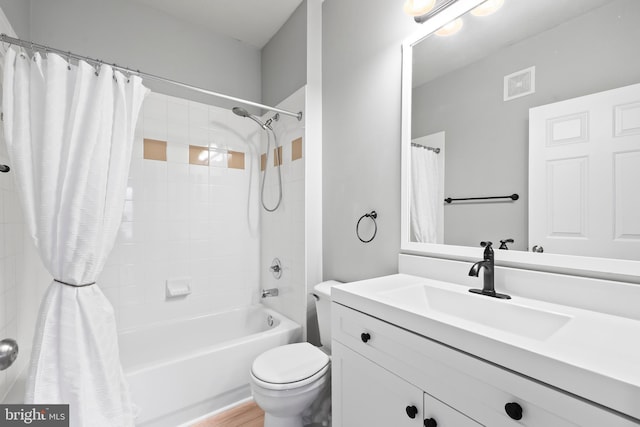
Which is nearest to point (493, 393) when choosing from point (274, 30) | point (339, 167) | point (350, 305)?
point (350, 305)

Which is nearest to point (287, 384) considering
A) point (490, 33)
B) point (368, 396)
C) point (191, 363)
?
point (368, 396)

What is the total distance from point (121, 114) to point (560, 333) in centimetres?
180

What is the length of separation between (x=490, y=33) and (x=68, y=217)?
1.87 m

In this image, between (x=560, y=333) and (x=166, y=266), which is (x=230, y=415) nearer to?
(x=166, y=266)

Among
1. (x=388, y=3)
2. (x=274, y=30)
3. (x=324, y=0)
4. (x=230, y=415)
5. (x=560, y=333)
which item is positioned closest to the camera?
(x=560, y=333)

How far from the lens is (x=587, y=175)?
33.1 inches

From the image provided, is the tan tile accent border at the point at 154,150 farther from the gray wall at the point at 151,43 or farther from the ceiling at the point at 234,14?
the ceiling at the point at 234,14

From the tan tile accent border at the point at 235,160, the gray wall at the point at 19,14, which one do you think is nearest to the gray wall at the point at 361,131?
the tan tile accent border at the point at 235,160

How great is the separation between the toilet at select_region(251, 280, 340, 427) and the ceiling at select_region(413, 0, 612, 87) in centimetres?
150

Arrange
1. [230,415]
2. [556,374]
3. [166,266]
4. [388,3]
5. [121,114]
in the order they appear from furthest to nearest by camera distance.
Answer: [166,266] < [230,415] < [388,3] < [121,114] < [556,374]

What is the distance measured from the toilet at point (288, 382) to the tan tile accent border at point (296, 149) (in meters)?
1.26

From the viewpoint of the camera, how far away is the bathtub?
1387 millimetres

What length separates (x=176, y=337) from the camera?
6.61 ft

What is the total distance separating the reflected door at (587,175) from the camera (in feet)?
2.54
